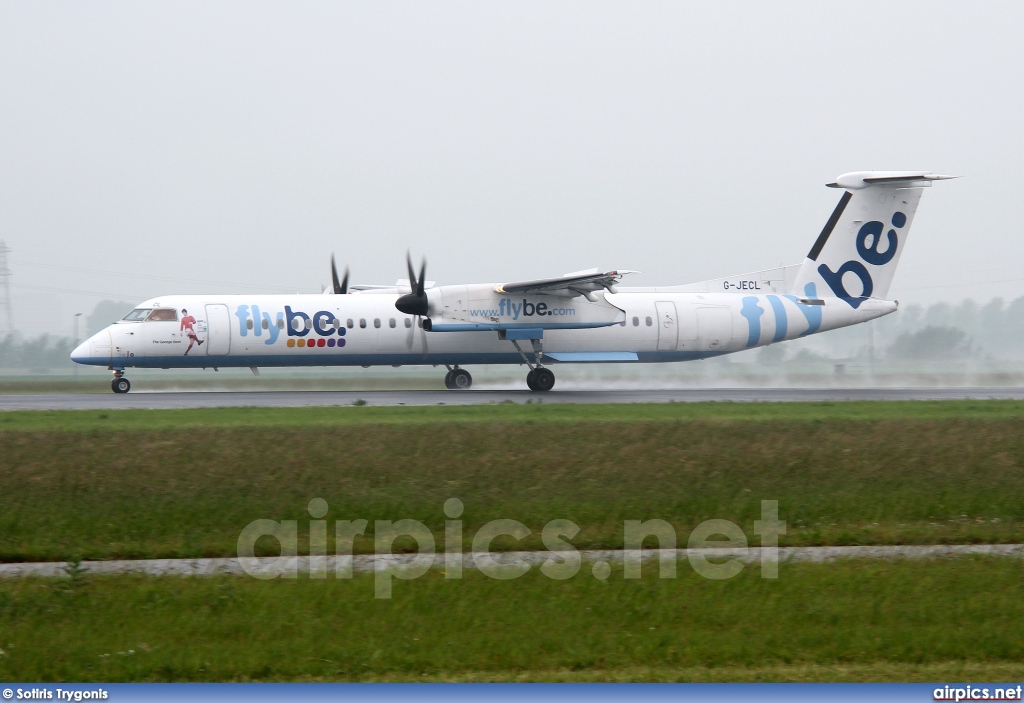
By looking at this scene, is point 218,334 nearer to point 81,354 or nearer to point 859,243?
point 81,354

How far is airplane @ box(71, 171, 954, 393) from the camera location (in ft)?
98.3

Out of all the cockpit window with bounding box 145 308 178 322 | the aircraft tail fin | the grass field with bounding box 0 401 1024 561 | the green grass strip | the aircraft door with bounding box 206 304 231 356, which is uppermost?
the aircraft tail fin

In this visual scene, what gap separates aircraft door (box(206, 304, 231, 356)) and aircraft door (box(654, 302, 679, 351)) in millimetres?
13749

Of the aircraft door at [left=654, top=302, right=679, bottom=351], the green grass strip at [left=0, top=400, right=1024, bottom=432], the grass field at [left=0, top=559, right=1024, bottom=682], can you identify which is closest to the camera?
the grass field at [left=0, top=559, right=1024, bottom=682]

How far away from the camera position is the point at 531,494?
48.7 ft

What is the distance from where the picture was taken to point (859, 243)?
34.1 m

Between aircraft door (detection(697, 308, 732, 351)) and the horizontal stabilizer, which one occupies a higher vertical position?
the horizontal stabilizer

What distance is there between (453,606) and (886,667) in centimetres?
404

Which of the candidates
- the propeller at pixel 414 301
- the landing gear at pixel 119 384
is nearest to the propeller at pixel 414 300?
the propeller at pixel 414 301

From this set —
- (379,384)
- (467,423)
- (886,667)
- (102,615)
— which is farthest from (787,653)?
(379,384)

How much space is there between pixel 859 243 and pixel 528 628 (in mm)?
28267

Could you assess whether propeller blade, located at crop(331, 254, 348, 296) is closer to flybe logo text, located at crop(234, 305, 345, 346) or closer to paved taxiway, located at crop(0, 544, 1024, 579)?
flybe logo text, located at crop(234, 305, 345, 346)

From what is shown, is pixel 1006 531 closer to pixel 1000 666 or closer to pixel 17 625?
A: pixel 1000 666

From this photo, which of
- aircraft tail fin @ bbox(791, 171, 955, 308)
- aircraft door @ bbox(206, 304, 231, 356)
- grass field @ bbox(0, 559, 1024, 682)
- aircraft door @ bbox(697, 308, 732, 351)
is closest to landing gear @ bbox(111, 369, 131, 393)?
aircraft door @ bbox(206, 304, 231, 356)
